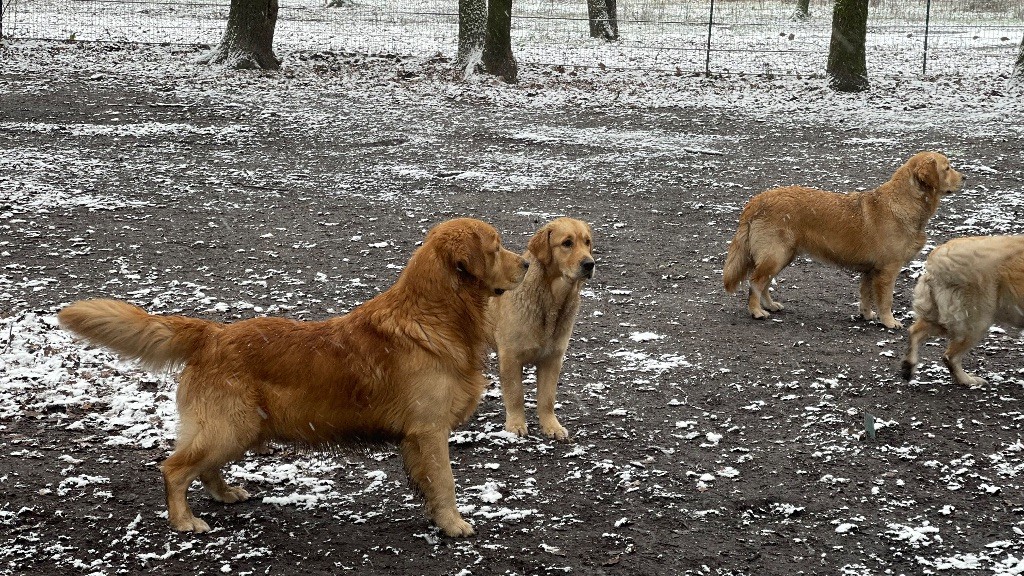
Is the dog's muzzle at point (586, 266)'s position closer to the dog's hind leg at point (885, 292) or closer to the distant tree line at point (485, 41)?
the dog's hind leg at point (885, 292)

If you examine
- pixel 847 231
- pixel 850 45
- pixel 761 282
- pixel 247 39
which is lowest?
pixel 761 282

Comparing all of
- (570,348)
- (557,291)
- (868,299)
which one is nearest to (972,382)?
(868,299)

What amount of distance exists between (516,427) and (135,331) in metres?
2.32

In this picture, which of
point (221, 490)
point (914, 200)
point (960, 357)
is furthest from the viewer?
point (914, 200)

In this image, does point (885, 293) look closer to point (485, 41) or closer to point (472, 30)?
point (485, 41)

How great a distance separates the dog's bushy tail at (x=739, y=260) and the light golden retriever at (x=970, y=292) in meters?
1.78

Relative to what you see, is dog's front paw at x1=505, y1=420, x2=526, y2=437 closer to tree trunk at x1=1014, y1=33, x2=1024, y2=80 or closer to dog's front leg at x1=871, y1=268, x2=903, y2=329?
dog's front leg at x1=871, y1=268, x2=903, y2=329

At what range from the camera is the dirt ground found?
14.4 feet

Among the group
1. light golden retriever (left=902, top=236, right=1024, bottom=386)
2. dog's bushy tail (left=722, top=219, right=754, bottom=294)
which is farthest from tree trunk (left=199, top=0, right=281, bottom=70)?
light golden retriever (left=902, top=236, right=1024, bottom=386)

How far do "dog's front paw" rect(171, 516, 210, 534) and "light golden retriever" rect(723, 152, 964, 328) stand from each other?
490 cm

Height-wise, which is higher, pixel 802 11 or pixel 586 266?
pixel 802 11

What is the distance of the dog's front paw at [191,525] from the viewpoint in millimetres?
4363

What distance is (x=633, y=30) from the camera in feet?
94.6

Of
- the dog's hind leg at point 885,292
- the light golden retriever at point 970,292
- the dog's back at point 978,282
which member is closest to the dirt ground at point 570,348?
the dog's hind leg at point 885,292
